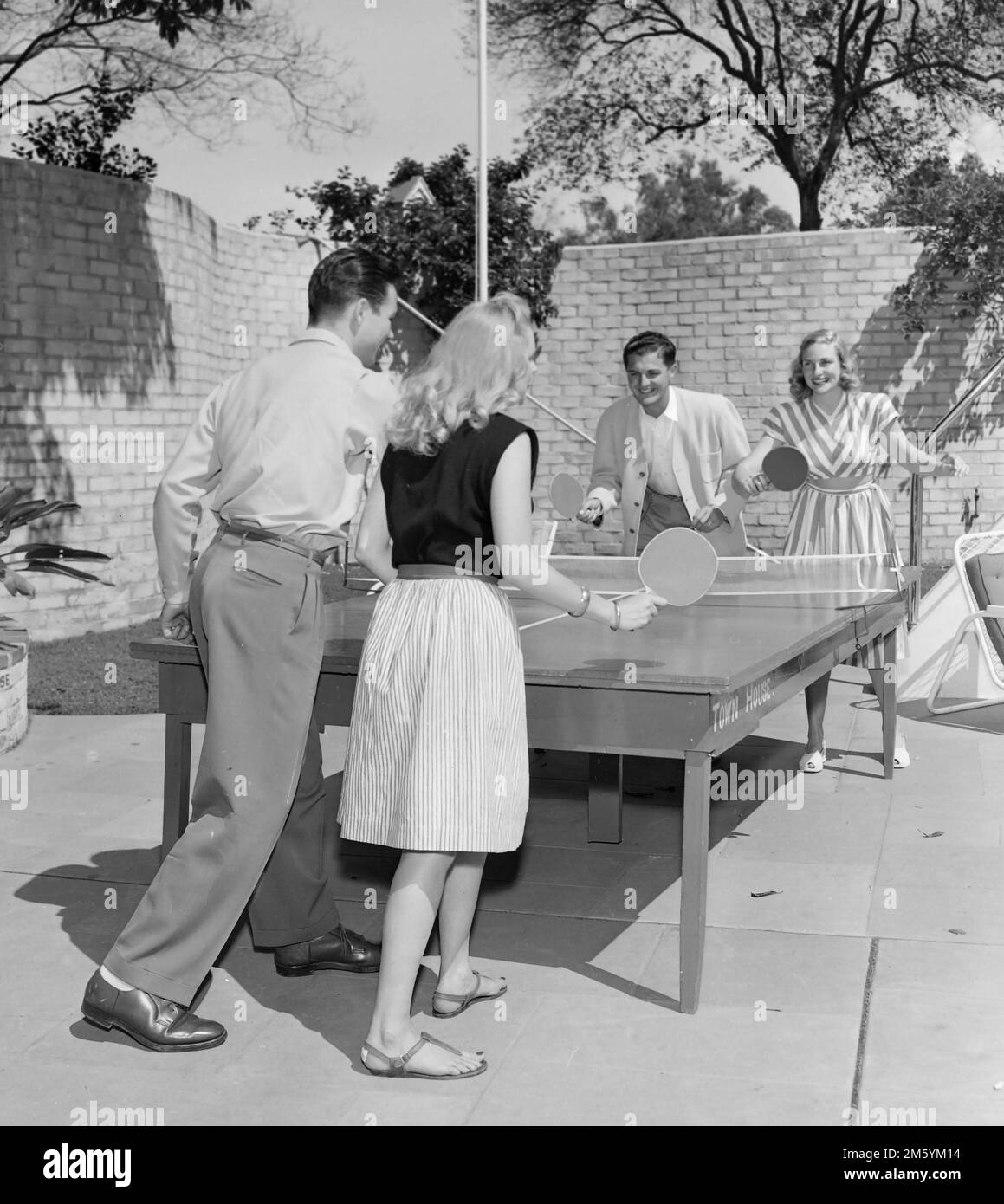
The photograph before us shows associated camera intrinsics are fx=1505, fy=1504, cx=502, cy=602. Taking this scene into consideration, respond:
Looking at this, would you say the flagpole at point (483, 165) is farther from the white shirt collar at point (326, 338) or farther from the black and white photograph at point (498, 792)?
the white shirt collar at point (326, 338)

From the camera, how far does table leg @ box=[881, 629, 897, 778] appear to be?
5.80 metres

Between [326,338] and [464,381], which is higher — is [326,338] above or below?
above

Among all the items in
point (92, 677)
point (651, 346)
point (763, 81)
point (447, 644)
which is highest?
point (763, 81)

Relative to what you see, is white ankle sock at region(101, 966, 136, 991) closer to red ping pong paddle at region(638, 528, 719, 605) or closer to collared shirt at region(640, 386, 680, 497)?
red ping pong paddle at region(638, 528, 719, 605)

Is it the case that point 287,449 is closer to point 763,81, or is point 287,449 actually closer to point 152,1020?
point 152,1020

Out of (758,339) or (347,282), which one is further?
(758,339)

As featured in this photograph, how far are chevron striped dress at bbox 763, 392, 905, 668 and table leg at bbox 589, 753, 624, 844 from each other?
135 centimetres

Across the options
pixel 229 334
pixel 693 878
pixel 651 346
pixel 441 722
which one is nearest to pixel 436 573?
pixel 441 722

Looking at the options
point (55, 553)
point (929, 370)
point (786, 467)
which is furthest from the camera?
point (929, 370)

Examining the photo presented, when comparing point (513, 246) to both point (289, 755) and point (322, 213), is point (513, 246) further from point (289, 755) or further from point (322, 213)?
point (289, 755)

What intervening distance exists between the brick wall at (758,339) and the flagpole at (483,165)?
816mm

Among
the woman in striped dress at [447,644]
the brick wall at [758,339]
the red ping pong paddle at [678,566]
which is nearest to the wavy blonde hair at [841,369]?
the red ping pong paddle at [678,566]

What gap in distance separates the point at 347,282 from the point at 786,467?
7.29 ft

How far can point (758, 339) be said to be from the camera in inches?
601
